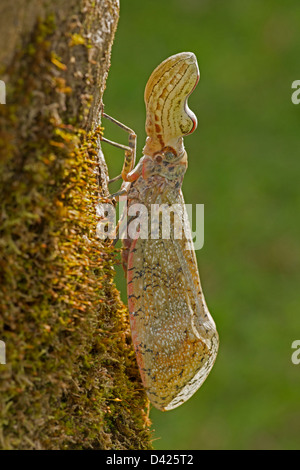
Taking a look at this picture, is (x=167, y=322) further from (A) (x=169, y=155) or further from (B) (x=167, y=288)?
(A) (x=169, y=155)

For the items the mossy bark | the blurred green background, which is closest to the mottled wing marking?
the mossy bark

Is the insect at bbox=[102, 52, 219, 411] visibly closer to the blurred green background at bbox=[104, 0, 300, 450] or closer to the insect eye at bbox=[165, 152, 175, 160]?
the insect eye at bbox=[165, 152, 175, 160]

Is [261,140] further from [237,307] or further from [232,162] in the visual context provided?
[237,307]

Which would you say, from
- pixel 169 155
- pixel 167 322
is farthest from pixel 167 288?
pixel 169 155

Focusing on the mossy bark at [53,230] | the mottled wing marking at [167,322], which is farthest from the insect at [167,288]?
the mossy bark at [53,230]

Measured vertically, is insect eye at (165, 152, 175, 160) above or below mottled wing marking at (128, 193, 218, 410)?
above

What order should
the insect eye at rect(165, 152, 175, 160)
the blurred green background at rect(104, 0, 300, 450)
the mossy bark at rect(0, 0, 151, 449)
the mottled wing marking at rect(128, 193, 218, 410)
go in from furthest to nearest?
the blurred green background at rect(104, 0, 300, 450), the insect eye at rect(165, 152, 175, 160), the mottled wing marking at rect(128, 193, 218, 410), the mossy bark at rect(0, 0, 151, 449)

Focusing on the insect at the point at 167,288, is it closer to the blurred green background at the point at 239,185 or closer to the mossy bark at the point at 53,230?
the mossy bark at the point at 53,230
